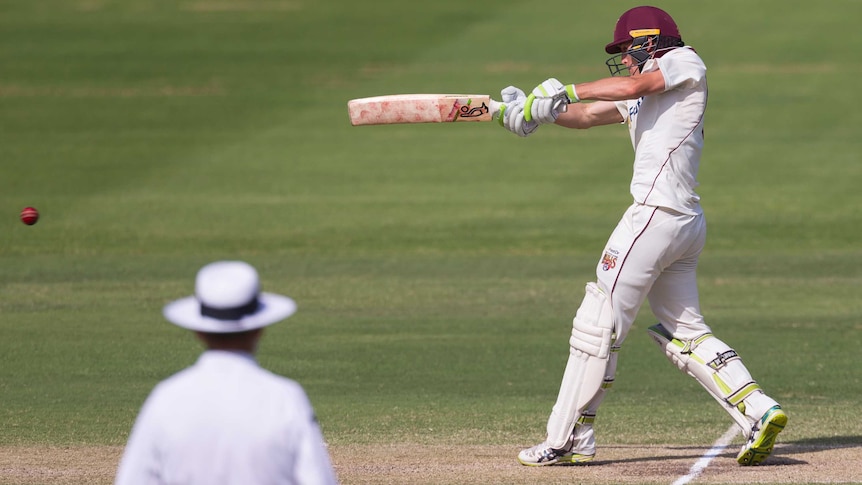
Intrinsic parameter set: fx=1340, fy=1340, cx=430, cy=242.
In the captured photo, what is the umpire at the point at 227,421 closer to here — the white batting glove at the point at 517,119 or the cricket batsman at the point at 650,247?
the cricket batsman at the point at 650,247

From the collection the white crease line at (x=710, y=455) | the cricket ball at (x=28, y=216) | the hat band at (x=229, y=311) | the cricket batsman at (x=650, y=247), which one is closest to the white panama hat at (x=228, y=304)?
the hat band at (x=229, y=311)

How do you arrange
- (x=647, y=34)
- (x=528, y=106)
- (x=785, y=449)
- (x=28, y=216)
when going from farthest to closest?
(x=28, y=216), (x=785, y=449), (x=647, y=34), (x=528, y=106)

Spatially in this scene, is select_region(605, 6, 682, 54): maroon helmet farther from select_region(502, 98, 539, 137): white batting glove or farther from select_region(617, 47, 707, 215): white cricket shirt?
select_region(502, 98, 539, 137): white batting glove

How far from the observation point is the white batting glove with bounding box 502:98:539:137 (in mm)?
6993

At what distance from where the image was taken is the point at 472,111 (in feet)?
24.0

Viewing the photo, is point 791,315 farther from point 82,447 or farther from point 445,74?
point 445,74

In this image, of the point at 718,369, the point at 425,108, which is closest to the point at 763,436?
the point at 718,369

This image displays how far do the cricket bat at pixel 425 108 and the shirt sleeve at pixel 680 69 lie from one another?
3.14 ft

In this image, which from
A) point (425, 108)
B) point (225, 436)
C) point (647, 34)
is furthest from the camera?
point (425, 108)

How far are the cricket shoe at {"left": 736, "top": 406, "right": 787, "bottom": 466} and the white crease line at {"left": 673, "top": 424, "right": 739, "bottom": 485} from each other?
213mm

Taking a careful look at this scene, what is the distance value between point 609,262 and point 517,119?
89 cm

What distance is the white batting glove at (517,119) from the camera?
6.99 metres

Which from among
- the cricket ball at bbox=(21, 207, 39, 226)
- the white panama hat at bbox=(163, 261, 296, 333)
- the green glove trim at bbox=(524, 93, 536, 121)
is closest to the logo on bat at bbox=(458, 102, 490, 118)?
the green glove trim at bbox=(524, 93, 536, 121)

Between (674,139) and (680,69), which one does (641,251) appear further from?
(680,69)
